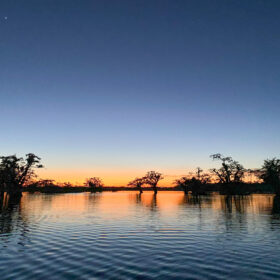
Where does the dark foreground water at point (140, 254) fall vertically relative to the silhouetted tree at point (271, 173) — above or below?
below

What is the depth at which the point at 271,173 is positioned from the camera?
3100 inches

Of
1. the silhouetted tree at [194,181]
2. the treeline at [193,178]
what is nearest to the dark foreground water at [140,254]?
the treeline at [193,178]

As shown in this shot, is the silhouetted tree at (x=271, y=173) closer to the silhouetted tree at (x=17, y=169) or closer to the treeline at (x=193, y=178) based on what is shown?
the treeline at (x=193, y=178)

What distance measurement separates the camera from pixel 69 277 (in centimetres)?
895

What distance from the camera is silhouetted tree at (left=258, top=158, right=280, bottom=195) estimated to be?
7610 centimetres

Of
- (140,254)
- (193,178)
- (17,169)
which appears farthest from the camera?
(193,178)

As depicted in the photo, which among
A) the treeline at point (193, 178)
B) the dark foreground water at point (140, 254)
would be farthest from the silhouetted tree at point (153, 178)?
the dark foreground water at point (140, 254)

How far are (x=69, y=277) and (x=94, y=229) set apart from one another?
1135cm

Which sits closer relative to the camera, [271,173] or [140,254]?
[140,254]

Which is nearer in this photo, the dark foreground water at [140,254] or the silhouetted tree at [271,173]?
the dark foreground water at [140,254]

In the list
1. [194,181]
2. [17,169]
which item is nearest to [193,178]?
[194,181]

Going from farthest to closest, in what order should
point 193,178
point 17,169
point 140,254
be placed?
point 193,178
point 17,169
point 140,254

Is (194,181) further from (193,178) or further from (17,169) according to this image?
(17,169)

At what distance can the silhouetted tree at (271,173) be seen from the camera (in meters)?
76.1
